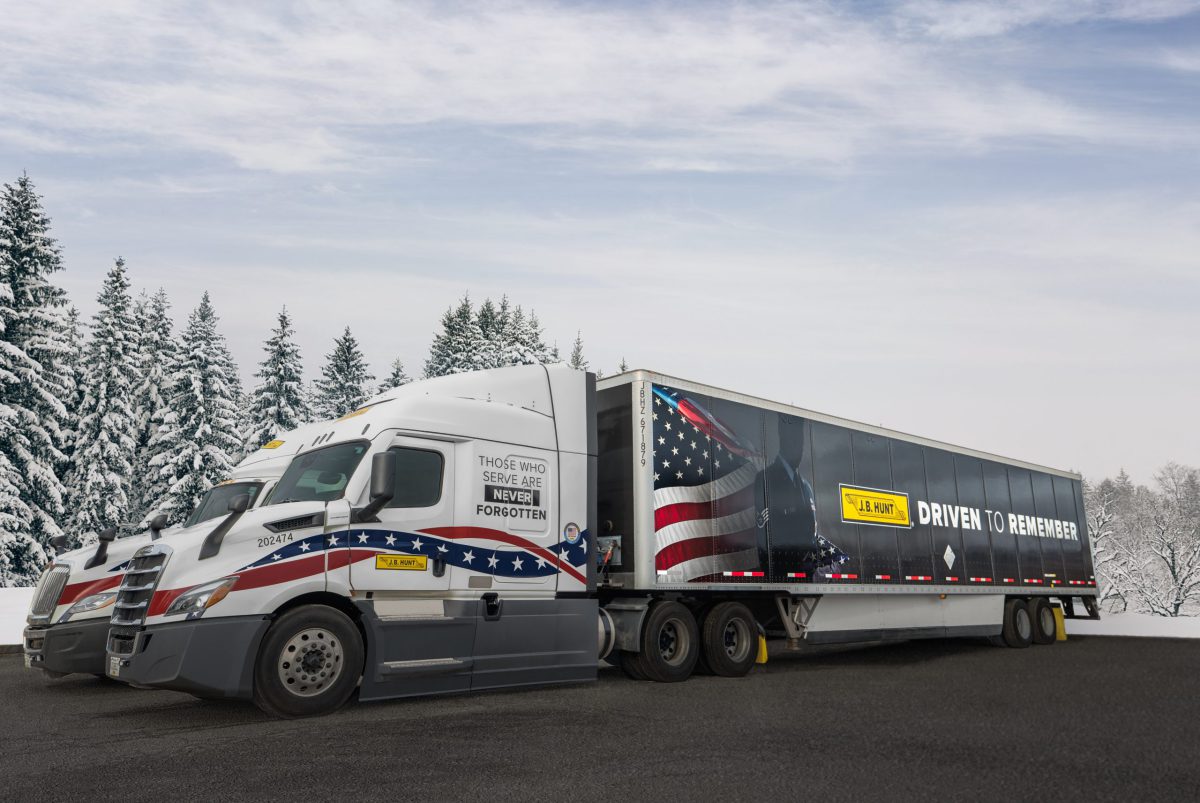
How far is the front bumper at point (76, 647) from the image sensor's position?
9938 millimetres

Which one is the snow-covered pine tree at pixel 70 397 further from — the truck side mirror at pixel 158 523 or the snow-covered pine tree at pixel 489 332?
the truck side mirror at pixel 158 523

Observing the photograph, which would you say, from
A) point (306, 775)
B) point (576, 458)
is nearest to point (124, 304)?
point (576, 458)

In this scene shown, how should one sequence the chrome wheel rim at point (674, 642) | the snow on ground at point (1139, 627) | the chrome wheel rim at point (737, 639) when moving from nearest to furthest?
→ the chrome wheel rim at point (674, 642) < the chrome wheel rim at point (737, 639) < the snow on ground at point (1139, 627)

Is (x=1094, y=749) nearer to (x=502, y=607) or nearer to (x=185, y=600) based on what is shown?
(x=502, y=607)

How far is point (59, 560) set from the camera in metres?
11.1

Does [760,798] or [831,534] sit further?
[831,534]

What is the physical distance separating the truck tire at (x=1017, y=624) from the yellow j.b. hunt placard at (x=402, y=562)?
13.3 metres

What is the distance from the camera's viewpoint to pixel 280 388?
40281mm

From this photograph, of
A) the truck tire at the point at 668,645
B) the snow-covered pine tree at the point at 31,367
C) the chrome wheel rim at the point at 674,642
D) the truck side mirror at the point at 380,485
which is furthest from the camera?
the snow-covered pine tree at the point at 31,367

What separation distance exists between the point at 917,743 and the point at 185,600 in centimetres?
613

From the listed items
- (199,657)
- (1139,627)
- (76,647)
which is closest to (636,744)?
(199,657)

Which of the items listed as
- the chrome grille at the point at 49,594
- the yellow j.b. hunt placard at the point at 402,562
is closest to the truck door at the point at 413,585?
the yellow j.b. hunt placard at the point at 402,562

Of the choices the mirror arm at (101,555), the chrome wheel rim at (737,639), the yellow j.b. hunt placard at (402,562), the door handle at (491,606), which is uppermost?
the mirror arm at (101,555)

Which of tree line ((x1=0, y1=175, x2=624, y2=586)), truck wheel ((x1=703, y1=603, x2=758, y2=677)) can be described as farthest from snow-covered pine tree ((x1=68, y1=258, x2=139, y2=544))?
truck wheel ((x1=703, y1=603, x2=758, y2=677))
